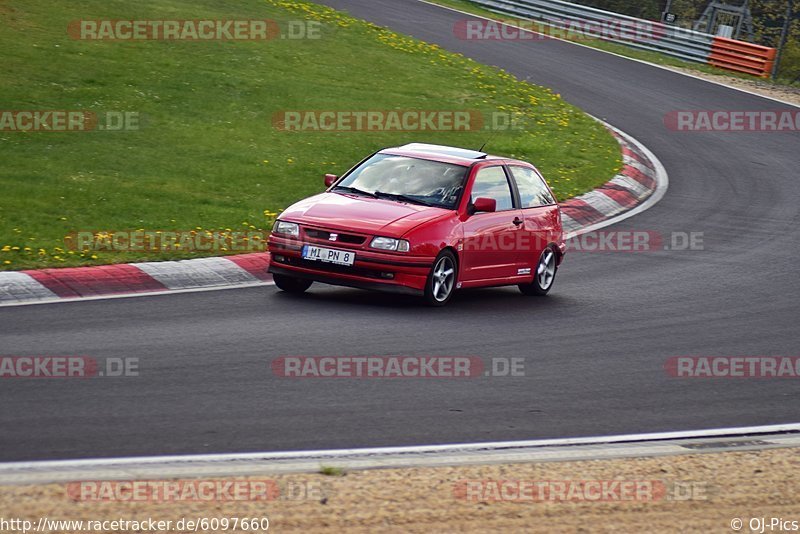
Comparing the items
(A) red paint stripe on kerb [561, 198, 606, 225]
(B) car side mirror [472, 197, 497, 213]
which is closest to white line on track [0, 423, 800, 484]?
(B) car side mirror [472, 197, 497, 213]

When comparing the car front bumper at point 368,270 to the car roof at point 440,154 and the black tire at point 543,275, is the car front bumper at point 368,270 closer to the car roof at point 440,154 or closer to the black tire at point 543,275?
the car roof at point 440,154

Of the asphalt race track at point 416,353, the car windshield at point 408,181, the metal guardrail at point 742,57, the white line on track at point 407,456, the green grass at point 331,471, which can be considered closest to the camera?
the white line on track at point 407,456

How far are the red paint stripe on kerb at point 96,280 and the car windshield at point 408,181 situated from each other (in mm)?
2246

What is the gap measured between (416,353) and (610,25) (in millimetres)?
29661

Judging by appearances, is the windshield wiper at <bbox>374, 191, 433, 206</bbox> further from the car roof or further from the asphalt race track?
the asphalt race track

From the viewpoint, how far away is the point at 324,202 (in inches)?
471

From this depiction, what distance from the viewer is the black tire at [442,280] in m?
11.6

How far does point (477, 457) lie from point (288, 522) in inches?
66.0

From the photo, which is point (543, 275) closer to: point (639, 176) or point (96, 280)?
point (96, 280)

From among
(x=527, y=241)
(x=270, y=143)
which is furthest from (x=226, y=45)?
(x=527, y=241)

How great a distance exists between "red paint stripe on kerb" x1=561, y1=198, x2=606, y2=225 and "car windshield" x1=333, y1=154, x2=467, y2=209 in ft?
19.0

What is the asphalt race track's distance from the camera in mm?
7242

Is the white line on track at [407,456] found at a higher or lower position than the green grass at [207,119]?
higher

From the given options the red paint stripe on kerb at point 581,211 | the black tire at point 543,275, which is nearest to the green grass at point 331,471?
the black tire at point 543,275
